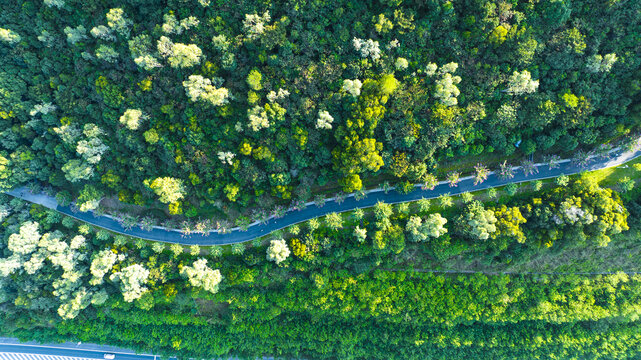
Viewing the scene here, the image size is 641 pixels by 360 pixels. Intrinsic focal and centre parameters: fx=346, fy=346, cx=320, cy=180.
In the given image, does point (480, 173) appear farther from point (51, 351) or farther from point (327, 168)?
point (51, 351)

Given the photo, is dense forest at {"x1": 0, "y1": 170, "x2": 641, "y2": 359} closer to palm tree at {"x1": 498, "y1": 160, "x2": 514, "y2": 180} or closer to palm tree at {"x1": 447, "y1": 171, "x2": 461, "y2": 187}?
palm tree at {"x1": 447, "y1": 171, "x2": 461, "y2": 187}

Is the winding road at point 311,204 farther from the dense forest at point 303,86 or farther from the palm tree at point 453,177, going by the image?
the dense forest at point 303,86

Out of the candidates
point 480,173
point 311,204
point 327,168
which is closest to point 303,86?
point 327,168

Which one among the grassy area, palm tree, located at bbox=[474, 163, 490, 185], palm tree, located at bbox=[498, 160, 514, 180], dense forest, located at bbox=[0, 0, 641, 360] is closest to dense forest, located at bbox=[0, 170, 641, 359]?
dense forest, located at bbox=[0, 0, 641, 360]

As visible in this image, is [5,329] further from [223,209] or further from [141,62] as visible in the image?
[141,62]

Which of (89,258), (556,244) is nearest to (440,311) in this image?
(556,244)

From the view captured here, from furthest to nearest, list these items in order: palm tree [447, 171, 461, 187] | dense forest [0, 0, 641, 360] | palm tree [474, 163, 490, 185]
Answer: palm tree [447, 171, 461, 187]
palm tree [474, 163, 490, 185]
dense forest [0, 0, 641, 360]
